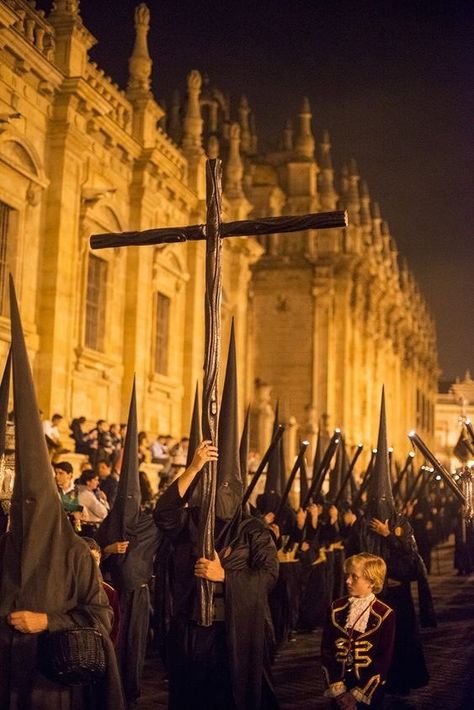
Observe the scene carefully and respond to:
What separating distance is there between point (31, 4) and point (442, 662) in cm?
1546

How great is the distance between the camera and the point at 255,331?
42.7 meters

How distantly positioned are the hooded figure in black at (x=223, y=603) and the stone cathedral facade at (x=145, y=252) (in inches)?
507

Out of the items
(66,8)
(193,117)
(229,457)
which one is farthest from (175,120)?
(229,457)

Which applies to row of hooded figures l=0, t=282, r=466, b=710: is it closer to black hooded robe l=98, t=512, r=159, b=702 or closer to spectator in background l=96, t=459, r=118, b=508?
black hooded robe l=98, t=512, r=159, b=702

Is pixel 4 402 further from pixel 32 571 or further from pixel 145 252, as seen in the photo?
pixel 145 252

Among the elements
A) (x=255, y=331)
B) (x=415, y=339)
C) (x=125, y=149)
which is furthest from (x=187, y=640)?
(x=415, y=339)

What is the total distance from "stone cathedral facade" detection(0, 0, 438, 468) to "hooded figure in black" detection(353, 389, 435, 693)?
10.4 metres

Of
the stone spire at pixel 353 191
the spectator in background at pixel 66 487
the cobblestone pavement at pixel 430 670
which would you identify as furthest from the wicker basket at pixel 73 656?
the stone spire at pixel 353 191

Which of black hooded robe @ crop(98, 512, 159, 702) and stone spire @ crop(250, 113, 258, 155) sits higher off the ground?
stone spire @ crop(250, 113, 258, 155)

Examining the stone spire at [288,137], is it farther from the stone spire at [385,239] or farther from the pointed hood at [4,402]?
the pointed hood at [4,402]

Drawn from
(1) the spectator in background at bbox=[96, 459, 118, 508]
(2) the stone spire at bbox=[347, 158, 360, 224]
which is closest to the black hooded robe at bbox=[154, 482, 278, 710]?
(1) the spectator in background at bbox=[96, 459, 118, 508]

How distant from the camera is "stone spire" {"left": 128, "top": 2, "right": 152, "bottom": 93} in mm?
25141

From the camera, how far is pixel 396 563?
32.3ft

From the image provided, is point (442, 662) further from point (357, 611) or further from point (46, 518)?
point (46, 518)
